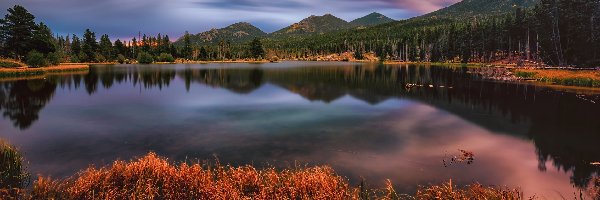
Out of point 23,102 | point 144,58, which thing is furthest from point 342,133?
point 144,58

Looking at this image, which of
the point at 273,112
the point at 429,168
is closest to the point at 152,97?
the point at 273,112

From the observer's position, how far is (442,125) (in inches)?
1432

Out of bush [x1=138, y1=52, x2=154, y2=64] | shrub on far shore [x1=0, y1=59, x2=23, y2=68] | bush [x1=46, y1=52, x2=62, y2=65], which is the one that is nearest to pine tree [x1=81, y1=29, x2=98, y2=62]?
bush [x1=138, y1=52, x2=154, y2=64]

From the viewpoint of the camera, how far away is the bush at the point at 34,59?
10174 centimetres

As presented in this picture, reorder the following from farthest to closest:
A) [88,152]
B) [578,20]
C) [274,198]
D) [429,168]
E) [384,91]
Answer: [578,20]
[384,91]
[88,152]
[429,168]
[274,198]

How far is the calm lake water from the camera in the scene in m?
22.8

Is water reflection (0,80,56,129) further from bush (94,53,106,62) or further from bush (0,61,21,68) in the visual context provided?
bush (94,53,106,62)

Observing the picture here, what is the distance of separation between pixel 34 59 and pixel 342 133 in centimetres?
10256

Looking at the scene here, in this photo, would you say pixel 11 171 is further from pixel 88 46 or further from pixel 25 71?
pixel 88 46

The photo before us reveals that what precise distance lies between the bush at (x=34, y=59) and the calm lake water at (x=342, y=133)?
51.5 metres

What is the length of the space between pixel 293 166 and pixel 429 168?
8044mm

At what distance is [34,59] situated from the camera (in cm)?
10250

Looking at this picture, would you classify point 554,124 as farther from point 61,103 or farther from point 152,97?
point 61,103

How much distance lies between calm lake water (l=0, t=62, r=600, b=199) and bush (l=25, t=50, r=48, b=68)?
51466 mm
